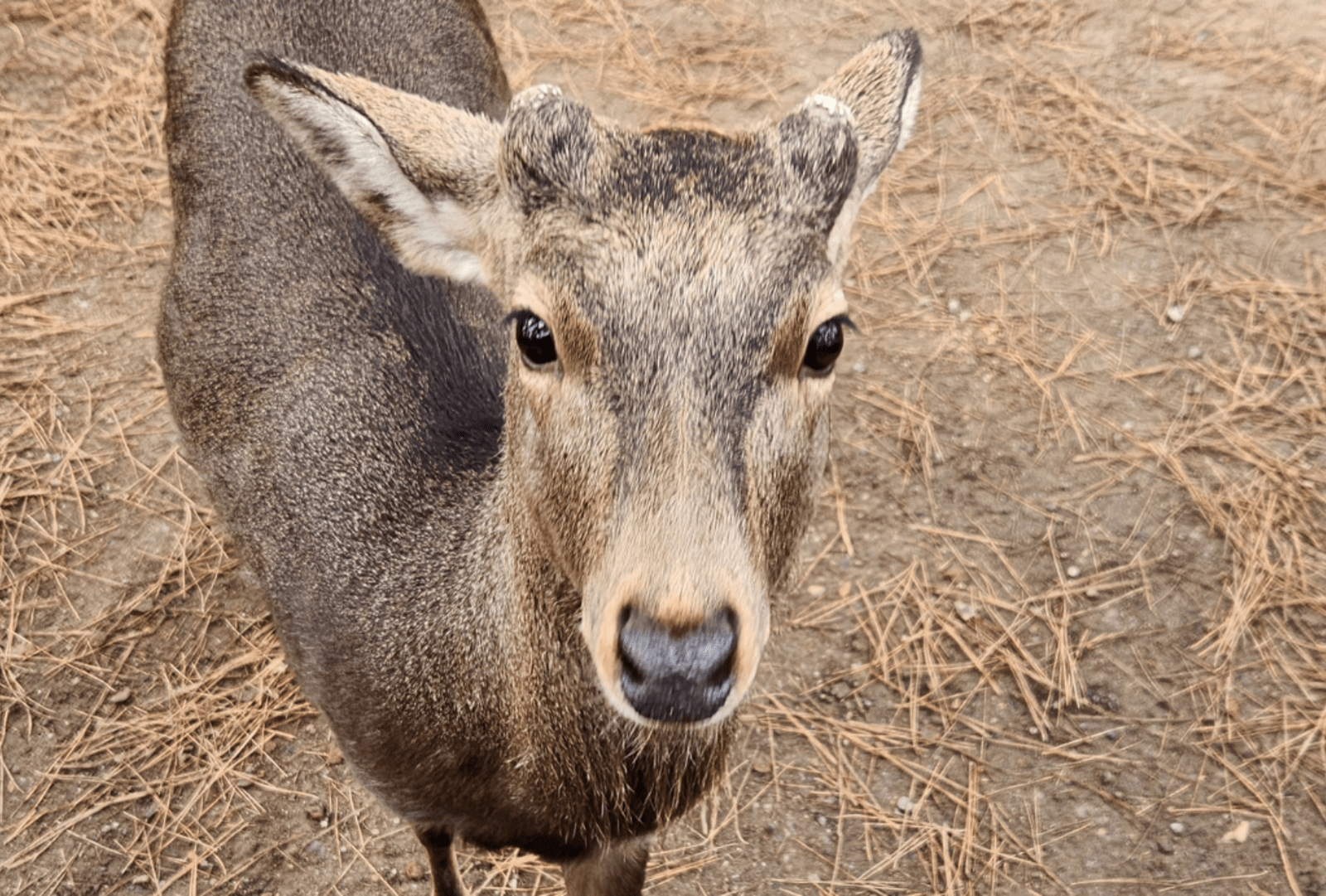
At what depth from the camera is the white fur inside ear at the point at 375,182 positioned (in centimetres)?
209

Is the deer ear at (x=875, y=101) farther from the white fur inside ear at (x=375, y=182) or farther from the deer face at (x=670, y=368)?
the white fur inside ear at (x=375, y=182)

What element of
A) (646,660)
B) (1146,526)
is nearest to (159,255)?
(646,660)

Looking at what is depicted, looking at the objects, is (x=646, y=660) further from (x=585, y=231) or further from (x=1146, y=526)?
(x=1146, y=526)

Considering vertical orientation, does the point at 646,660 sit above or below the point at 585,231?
below

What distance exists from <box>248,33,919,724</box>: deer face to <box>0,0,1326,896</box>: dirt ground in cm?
Result: 181

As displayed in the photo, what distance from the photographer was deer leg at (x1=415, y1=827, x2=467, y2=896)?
276 centimetres

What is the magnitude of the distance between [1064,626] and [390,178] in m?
2.93

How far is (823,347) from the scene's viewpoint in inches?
71.8

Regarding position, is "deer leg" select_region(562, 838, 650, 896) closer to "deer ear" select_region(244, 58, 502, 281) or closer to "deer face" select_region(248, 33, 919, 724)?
"deer face" select_region(248, 33, 919, 724)

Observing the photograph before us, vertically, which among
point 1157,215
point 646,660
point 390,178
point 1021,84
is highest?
point 390,178

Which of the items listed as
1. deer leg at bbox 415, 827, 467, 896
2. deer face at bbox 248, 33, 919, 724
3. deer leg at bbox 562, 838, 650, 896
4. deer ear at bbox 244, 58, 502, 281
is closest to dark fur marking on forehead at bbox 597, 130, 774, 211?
deer face at bbox 248, 33, 919, 724

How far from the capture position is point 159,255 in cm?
477

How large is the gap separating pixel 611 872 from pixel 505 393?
4.49 ft

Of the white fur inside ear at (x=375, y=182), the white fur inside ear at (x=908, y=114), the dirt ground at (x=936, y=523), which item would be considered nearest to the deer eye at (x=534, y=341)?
the white fur inside ear at (x=375, y=182)
